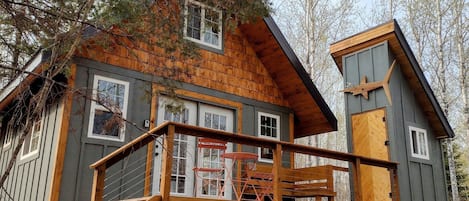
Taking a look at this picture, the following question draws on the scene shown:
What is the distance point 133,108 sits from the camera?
641cm

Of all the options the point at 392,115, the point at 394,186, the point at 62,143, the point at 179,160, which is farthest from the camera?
the point at 392,115

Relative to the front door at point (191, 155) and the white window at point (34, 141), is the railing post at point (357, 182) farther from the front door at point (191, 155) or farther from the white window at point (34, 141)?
the white window at point (34, 141)

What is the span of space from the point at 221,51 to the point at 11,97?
11.6ft

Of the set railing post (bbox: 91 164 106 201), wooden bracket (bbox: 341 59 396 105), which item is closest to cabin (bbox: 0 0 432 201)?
railing post (bbox: 91 164 106 201)

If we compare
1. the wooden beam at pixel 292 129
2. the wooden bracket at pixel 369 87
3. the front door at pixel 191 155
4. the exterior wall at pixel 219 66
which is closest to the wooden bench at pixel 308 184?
the front door at pixel 191 155

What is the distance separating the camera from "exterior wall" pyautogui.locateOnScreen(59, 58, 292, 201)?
5.64m

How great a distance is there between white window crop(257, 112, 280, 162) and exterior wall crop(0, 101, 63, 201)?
353cm

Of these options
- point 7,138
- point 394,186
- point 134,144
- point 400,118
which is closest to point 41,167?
point 134,144

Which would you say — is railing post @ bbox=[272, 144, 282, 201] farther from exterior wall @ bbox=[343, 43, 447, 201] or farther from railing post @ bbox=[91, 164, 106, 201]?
exterior wall @ bbox=[343, 43, 447, 201]

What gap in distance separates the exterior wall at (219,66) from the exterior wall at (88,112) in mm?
113

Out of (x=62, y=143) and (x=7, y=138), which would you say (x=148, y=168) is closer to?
(x=62, y=143)

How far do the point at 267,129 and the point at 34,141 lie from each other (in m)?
4.04

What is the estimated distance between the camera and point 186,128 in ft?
13.1

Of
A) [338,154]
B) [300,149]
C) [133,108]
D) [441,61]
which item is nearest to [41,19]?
[133,108]
